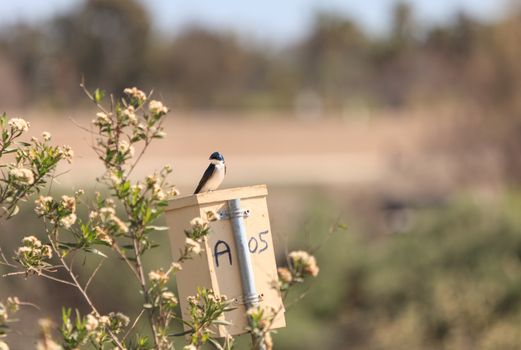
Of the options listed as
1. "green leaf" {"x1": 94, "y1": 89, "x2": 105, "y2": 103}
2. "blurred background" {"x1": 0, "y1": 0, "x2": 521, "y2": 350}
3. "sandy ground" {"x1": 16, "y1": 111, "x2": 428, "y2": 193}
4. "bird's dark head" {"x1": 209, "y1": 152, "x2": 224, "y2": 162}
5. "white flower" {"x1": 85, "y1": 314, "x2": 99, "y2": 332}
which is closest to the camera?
"white flower" {"x1": 85, "y1": 314, "x2": 99, "y2": 332}

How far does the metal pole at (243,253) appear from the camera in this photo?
13.2ft

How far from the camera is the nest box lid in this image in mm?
4008

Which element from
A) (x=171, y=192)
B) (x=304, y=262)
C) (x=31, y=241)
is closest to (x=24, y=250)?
(x=31, y=241)

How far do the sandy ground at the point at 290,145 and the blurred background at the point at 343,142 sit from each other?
0.25ft

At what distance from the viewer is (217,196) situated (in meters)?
4.02

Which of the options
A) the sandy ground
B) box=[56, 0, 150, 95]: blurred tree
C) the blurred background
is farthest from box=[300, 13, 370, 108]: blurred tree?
the sandy ground

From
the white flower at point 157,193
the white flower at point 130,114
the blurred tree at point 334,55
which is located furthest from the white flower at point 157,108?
the blurred tree at point 334,55

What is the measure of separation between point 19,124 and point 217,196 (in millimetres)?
702

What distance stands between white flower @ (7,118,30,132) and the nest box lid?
607 millimetres

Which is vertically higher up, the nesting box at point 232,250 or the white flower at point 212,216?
the white flower at point 212,216

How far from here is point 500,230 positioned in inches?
661

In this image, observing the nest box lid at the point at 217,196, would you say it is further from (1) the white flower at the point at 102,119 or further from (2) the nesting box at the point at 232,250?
(1) the white flower at the point at 102,119

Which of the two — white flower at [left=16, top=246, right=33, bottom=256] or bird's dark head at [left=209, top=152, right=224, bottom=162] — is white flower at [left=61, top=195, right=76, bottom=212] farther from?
bird's dark head at [left=209, top=152, right=224, bottom=162]

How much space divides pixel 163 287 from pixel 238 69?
2187 inches
